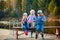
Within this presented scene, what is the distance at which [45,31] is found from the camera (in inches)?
243

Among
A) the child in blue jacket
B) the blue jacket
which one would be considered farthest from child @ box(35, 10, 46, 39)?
the child in blue jacket

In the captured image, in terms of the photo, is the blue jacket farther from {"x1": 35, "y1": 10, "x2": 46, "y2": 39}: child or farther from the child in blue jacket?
the child in blue jacket

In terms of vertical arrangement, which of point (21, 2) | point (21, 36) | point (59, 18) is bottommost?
point (21, 36)

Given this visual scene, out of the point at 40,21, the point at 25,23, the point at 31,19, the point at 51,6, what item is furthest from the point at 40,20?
the point at 51,6

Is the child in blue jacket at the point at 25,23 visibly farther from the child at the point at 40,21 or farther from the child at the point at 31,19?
the child at the point at 40,21

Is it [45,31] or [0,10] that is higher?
[0,10]

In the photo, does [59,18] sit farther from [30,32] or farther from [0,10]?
[0,10]

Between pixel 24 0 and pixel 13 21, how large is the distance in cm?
57

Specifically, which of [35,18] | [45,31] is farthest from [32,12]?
[45,31]

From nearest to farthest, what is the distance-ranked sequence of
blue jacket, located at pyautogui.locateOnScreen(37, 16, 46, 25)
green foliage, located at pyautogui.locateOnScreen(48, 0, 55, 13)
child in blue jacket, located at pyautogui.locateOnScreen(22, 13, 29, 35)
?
blue jacket, located at pyautogui.locateOnScreen(37, 16, 46, 25), child in blue jacket, located at pyautogui.locateOnScreen(22, 13, 29, 35), green foliage, located at pyautogui.locateOnScreen(48, 0, 55, 13)

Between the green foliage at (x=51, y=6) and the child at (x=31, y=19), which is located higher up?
the green foliage at (x=51, y=6)

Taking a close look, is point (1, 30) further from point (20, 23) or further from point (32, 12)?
point (32, 12)

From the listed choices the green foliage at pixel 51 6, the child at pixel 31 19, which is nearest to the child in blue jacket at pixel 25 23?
the child at pixel 31 19

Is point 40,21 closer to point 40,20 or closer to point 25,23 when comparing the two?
point 40,20
